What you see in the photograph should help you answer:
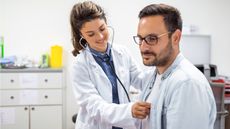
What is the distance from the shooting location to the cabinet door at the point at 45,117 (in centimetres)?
326

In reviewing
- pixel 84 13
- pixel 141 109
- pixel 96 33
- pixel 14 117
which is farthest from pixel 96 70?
pixel 14 117

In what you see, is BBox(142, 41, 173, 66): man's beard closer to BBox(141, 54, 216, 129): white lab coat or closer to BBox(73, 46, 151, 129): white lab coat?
BBox(141, 54, 216, 129): white lab coat

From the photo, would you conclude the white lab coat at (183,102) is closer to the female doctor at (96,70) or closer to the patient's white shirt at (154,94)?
the patient's white shirt at (154,94)

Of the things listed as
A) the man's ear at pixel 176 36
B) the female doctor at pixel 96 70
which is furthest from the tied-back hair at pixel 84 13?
the man's ear at pixel 176 36

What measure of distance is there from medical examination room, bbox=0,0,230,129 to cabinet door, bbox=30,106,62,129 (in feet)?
0.04

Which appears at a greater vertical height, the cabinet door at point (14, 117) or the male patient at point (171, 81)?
the male patient at point (171, 81)

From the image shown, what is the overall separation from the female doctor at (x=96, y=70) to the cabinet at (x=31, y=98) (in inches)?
68.0

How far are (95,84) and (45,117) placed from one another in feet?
6.52

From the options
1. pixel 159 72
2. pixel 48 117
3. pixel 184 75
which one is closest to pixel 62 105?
pixel 48 117

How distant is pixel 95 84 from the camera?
1498 millimetres

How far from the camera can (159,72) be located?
114cm

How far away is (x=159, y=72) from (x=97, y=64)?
1.48ft

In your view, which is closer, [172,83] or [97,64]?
[172,83]

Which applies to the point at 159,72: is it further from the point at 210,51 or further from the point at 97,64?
the point at 210,51
